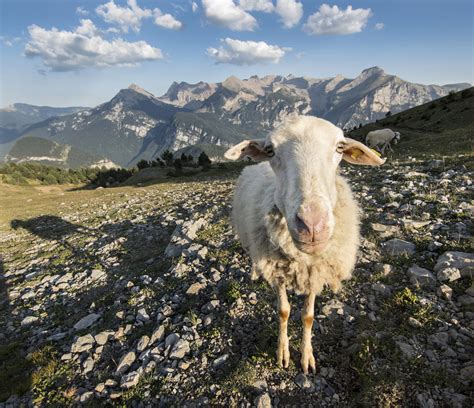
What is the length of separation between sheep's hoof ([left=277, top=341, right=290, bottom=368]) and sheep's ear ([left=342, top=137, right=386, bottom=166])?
127 inches

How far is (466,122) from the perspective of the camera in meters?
30.2

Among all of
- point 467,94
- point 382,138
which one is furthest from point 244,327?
point 467,94

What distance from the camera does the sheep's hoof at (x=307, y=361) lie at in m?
4.63

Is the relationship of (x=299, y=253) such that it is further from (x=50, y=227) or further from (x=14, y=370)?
(x=50, y=227)

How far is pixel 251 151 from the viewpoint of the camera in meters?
4.73

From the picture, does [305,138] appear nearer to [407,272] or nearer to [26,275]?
[407,272]

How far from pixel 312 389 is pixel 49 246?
1566 cm

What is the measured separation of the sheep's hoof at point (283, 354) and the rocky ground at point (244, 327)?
0.45 ft

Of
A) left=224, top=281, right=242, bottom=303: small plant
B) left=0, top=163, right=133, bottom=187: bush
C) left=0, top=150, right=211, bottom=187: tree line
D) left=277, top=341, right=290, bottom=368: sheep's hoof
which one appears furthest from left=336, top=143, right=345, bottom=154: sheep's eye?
left=0, top=163, right=133, bottom=187: bush

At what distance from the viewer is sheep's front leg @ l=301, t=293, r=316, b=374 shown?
4656 millimetres

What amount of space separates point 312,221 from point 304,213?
122 mm

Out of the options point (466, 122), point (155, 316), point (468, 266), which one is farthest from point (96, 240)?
point (466, 122)

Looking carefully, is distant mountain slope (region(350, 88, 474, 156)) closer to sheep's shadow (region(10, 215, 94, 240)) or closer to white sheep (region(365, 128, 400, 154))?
white sheep (region(365, 128, 400, 154))

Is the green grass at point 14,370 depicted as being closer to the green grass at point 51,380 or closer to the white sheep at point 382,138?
the green grass at point 51,380
